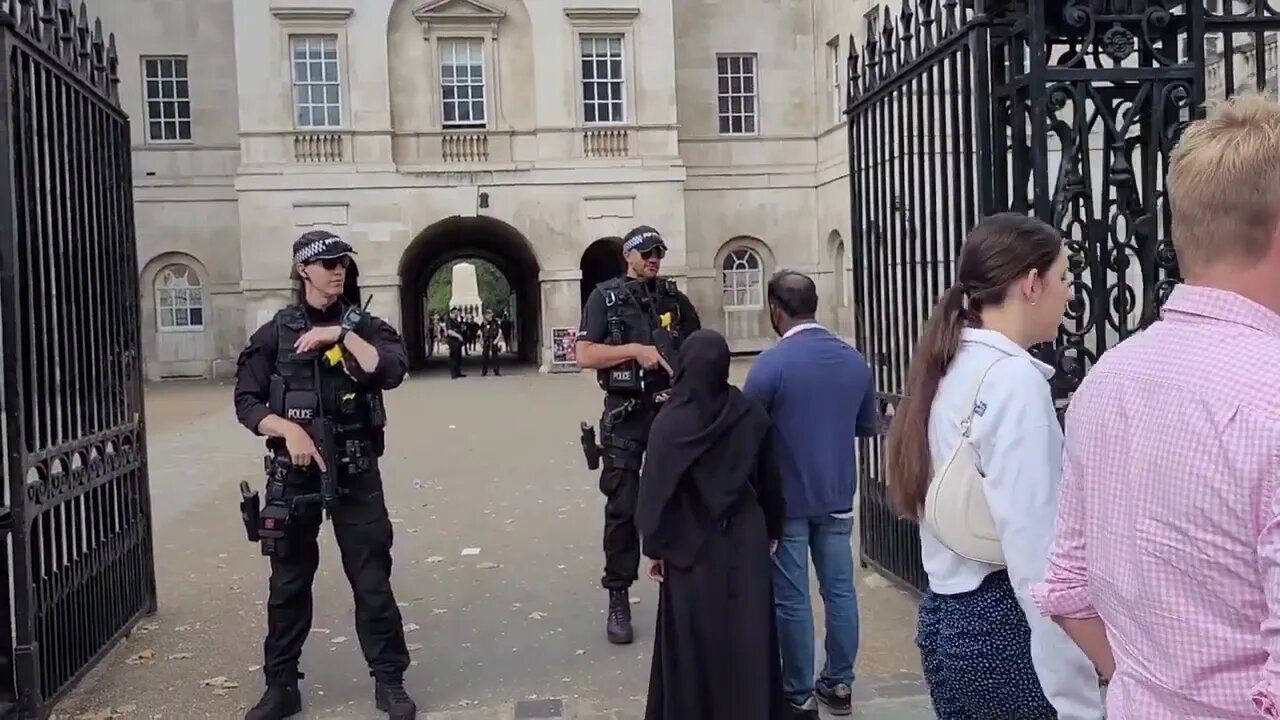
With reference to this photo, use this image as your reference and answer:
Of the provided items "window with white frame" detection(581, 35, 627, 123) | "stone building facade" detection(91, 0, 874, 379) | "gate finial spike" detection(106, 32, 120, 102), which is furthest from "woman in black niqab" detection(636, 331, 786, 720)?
"window with white frame" detection(581, 35, 627, 123)

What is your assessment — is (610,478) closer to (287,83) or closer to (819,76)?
(287,83)

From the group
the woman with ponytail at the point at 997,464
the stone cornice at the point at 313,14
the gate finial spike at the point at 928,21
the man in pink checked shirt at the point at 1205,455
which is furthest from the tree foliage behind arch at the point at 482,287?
the man in pink checked shirt at the point at 1205,455

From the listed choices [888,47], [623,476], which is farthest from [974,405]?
[888,47]

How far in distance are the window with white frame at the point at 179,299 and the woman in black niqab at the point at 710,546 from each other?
26936 mm

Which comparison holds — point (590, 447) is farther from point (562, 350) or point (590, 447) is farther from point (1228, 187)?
point (562, 350)

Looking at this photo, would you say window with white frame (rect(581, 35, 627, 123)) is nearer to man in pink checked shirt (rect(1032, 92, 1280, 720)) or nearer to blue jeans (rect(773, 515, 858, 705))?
blue jeans (rect(773, 515, 858, 705))

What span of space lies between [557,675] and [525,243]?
22.4 m

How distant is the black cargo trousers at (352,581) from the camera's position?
486cm

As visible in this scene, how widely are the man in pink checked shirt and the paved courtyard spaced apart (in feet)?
10.5

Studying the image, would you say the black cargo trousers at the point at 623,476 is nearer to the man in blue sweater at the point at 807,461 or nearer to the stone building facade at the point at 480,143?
the man in blue sweater at the point at 807,461

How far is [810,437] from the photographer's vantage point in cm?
447

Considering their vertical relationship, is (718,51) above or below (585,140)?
above

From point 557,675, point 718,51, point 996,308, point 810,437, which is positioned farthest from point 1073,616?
point 718,51

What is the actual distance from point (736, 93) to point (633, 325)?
2483 centimetres
